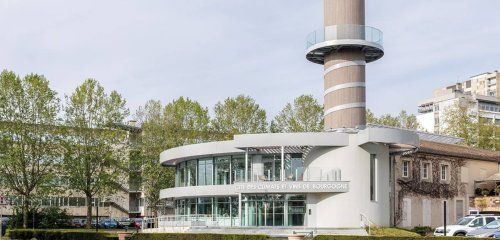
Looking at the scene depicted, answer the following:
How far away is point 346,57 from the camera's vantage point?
5159cm

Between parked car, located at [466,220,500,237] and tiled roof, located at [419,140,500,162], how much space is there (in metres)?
15.2

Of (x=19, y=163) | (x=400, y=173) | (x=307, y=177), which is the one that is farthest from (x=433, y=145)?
(x=19, y=163)

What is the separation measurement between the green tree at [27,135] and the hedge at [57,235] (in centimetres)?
1402

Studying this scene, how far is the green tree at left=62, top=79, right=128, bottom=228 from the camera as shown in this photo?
65.8 meters

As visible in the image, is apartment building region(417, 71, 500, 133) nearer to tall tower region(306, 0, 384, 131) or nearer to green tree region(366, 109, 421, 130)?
green tree region(366, 109, 421, 130)

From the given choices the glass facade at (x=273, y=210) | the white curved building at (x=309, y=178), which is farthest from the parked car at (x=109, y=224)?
the glass facade at (x=273, y=210)

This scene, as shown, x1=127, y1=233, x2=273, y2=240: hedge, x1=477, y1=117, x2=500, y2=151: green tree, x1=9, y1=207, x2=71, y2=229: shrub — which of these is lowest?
x1=9, y1=207, x2=71, y2=229: shrub

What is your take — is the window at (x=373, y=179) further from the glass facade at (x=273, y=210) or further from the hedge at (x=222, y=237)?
the hedge at (x=222, y=237)

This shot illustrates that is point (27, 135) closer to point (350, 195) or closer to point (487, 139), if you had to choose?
point (350, 195)

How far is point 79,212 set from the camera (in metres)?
89.2

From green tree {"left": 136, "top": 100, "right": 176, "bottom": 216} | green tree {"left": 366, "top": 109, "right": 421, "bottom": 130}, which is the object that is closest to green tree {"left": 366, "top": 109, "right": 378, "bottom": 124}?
green tree {"left": 366, "top": 109, "right": 421, "bottom": 130}

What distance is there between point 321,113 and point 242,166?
30.5m

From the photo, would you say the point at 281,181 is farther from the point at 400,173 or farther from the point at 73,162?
the point at 73,162

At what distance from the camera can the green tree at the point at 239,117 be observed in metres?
77.9
